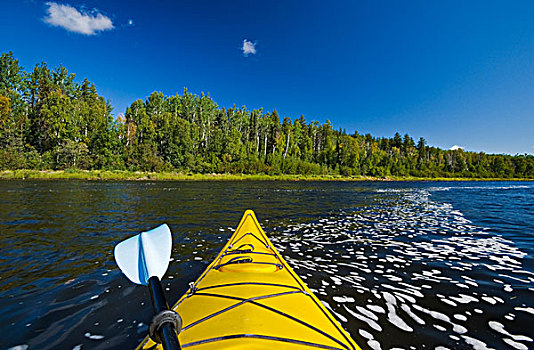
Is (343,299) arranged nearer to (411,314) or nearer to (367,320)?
(367,320)

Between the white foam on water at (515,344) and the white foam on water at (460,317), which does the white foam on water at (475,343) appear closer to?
the white foam on water at (515,344)

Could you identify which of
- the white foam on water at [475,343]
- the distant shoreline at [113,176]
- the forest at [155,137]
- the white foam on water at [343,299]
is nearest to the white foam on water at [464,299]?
the white foam on water at [475,343]

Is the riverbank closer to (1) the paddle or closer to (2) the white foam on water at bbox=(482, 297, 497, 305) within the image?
(1) the paddle

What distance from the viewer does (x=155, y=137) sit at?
55.0 metres

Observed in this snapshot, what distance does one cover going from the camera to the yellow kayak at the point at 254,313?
179cm

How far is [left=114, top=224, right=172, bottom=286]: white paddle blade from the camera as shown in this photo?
81.2 inches

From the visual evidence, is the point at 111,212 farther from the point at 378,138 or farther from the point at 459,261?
the point at 378,138

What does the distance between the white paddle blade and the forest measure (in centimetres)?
5023

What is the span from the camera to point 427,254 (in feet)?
19.4

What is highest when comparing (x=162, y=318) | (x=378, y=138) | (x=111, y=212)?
(x=378, y=138)

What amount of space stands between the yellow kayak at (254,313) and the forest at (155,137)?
50312mm

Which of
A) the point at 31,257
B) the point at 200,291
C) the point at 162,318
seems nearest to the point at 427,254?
the point at 200,291

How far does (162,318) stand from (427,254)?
21.5 ft

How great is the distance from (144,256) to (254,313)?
1.12 m
